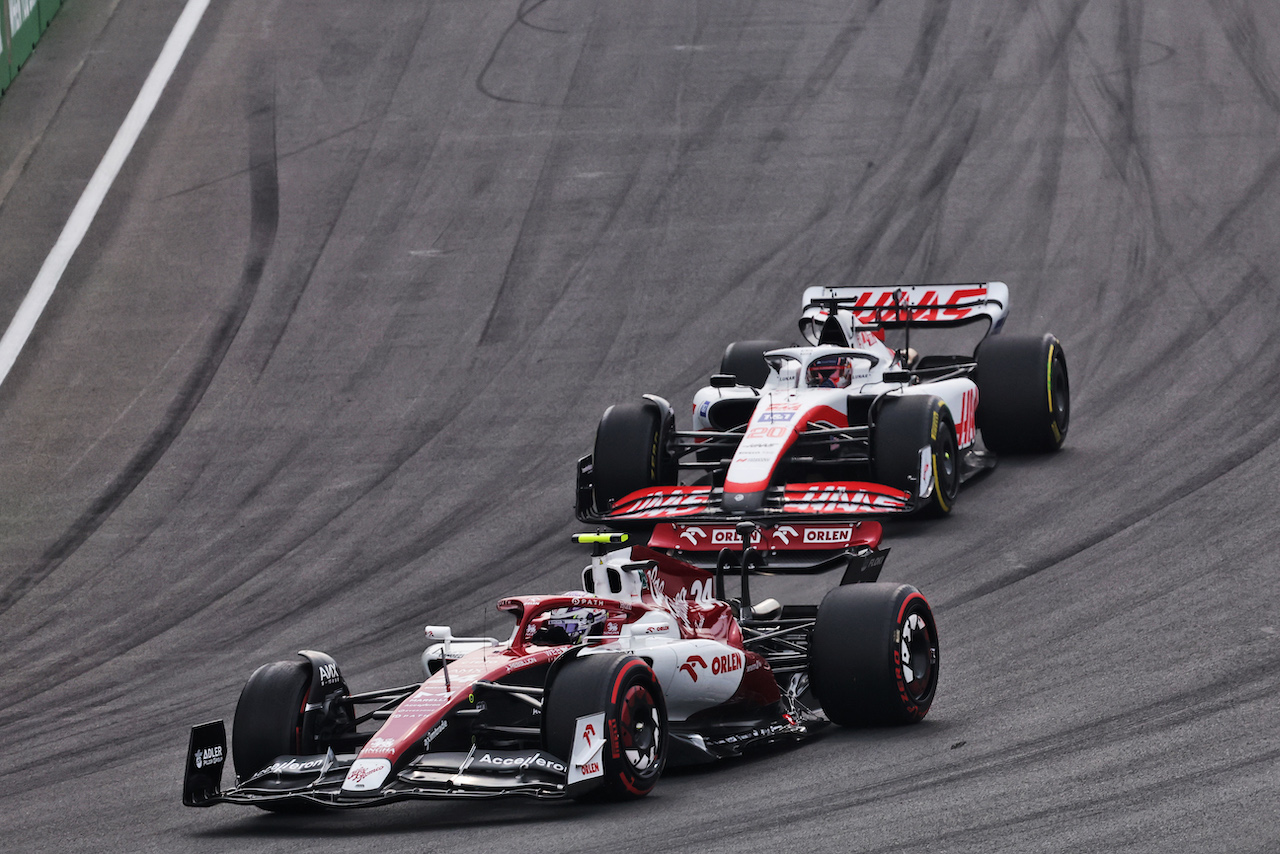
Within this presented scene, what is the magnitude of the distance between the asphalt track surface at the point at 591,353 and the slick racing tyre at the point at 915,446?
407 mm

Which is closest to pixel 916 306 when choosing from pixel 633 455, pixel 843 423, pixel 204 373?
pixel 843 423

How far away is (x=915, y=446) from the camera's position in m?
14.1

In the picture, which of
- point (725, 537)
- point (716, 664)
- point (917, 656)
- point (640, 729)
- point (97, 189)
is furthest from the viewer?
point (97, 189)

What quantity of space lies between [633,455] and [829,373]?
189cm

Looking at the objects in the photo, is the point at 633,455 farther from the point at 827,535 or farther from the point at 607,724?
the point at 607,724

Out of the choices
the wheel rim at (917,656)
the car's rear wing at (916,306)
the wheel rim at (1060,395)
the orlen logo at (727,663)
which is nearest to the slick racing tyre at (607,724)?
the orlen logo at (727,663)

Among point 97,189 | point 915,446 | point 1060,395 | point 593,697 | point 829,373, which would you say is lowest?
point 593,697

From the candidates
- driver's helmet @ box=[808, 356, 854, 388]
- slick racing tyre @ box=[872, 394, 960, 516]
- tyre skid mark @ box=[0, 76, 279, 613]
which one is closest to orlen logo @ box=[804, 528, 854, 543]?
slick racing tyre @ box=[872, 394, 960, 516]

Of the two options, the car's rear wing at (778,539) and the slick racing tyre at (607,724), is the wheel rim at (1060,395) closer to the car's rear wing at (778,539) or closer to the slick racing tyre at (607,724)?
the car's rear wing at (778,539)

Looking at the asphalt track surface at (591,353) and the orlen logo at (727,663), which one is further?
the orlen logo at (727,663)

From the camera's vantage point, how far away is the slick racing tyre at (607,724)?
8.24 metres

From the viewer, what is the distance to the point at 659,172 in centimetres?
2408

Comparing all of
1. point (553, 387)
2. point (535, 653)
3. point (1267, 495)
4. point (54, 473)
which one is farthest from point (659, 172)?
point (535, 653)

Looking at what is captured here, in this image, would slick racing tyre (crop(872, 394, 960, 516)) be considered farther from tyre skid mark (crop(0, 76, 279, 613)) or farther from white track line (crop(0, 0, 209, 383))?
white track line (crop(0, 0, 209, 383))
